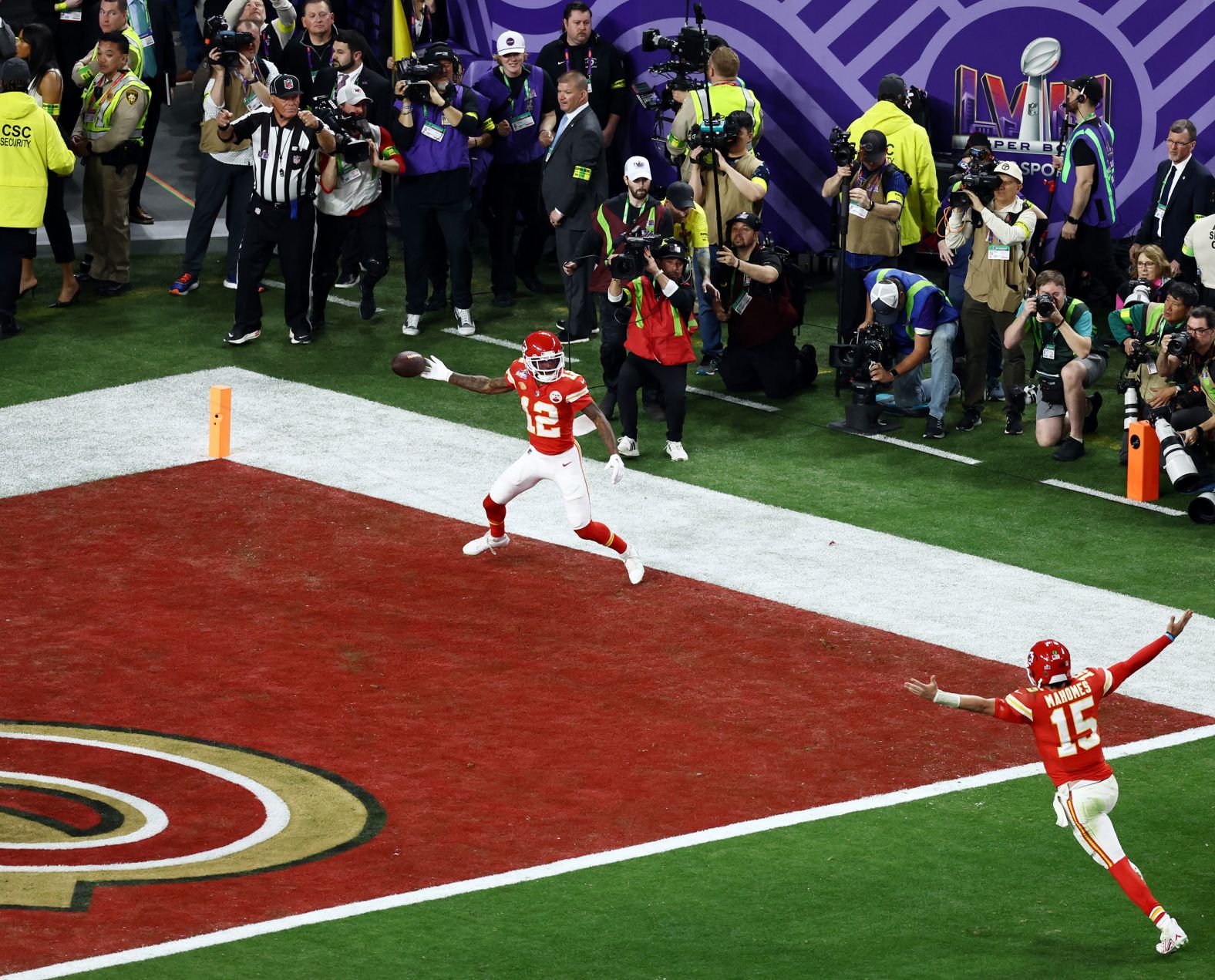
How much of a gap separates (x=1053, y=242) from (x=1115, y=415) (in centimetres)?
321

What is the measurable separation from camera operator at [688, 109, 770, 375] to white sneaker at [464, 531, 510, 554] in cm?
400

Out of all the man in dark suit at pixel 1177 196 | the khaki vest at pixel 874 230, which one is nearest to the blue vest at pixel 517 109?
the khaki vest at pixel 874 230

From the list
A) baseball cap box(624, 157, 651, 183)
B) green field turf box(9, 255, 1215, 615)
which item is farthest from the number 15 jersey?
baseball cap box(624, 157, 651, 183)

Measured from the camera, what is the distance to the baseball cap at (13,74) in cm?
1706

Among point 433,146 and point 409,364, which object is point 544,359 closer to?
point 409,364

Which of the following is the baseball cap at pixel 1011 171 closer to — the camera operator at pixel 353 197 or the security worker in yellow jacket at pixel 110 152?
the camera operator at pixel 353 197

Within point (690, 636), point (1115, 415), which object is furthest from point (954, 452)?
point (690, 636)

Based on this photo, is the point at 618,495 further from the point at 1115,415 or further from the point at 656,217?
the point at 1115,415

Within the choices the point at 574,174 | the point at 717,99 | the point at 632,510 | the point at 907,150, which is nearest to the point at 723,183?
the point at 717,99

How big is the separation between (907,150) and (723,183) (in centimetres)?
162

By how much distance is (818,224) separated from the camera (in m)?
20.4

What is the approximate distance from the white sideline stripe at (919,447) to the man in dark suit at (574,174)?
2796mm

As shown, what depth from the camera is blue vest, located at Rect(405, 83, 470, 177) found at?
17.6 metres

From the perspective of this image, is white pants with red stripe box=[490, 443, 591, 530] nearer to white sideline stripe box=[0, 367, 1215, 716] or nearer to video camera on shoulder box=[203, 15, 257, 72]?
white sideline stripe box=[0, 367, 1215, 716]
